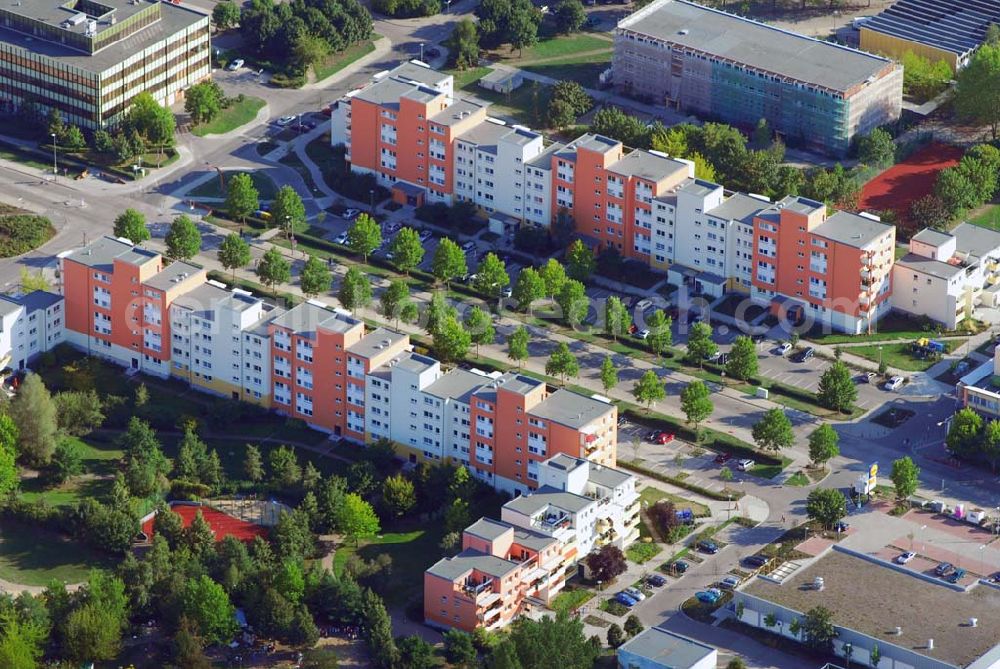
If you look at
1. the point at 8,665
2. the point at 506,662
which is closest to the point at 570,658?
the point at 506,662

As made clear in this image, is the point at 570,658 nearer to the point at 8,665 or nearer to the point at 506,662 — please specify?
the point at 506,662

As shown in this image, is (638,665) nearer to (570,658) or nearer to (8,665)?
(570,658)

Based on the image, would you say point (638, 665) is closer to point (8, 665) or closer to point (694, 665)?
point (694, 665)

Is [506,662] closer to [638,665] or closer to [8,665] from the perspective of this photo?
[638,665]

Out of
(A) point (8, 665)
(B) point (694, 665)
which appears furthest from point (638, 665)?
(A) point (8, 665)
